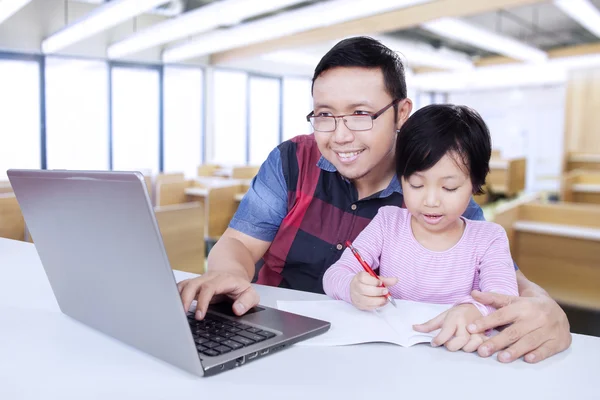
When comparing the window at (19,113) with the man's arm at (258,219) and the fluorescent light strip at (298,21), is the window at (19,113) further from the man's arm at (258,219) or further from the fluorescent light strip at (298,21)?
the man's arm at (258,219)

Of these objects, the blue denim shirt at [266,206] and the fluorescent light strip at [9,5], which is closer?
the blue denim shirt at [266,206]

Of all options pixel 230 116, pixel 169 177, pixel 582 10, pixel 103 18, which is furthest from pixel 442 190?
pixel 230 116

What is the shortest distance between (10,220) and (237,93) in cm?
774

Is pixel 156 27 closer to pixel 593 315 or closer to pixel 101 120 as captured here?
pixel 101 120

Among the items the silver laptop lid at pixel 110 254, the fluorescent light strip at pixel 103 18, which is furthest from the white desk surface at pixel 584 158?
the silver laptop lid at pixel 110 254

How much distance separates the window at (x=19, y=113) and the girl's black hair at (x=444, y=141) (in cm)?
701

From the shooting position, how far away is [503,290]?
1.09 metres

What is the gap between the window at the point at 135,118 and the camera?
8.21 meters

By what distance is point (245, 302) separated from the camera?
99 centimetres

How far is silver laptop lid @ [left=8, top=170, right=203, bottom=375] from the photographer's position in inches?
26.3

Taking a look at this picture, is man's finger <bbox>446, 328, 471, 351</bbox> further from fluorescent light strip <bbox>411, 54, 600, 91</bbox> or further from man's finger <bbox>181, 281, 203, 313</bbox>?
fluorescent light strip <bbox>411, 54, 600, 91</bbox>

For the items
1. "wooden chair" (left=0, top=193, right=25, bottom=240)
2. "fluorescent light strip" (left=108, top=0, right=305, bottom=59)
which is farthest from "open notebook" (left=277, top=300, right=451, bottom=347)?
"fluorescent light strip" (left=108, top=0, right=305, bottom=59)

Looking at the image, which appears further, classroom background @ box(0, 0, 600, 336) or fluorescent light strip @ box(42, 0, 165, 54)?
fluorescent light strip @ box(42, 0, 165, 54)

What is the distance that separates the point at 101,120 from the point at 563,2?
6.27 m
